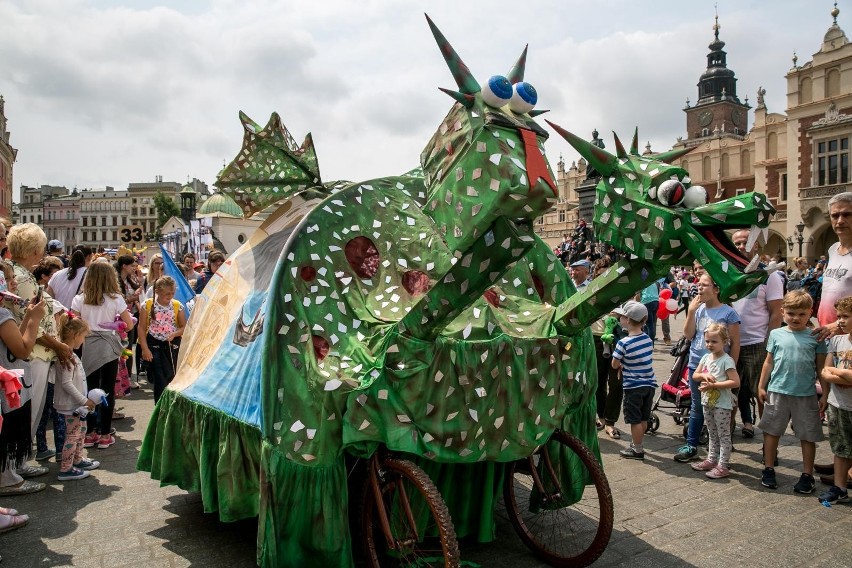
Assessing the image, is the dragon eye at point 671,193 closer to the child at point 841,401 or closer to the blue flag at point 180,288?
the child at point 841,401

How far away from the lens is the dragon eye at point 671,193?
3.29m

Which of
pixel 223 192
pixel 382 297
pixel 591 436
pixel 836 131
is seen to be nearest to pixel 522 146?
pixel 382 297

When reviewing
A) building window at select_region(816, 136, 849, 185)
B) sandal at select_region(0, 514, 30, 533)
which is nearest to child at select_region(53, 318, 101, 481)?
sandal at select_region(0, 514, 30, 533)

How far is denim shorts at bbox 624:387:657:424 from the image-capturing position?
598 centimetres

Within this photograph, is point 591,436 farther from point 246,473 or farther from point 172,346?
point 172,346

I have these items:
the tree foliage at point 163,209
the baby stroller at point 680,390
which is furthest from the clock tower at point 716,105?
the baby stroller at point 680,390

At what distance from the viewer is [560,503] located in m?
4.04

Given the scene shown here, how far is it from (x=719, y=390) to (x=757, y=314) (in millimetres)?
1388

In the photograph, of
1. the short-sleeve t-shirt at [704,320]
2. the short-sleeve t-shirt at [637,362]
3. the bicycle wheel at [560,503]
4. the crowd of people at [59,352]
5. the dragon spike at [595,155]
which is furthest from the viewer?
the short-sleeve t-shirt at [637,362]

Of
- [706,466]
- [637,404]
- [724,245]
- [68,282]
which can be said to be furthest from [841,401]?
[68,282]

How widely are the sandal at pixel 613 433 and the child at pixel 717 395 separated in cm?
118

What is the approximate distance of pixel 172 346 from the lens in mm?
7074

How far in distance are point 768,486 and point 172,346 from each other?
6094 mm

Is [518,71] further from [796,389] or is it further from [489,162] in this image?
[796,389]
